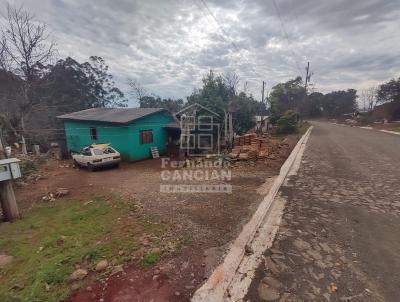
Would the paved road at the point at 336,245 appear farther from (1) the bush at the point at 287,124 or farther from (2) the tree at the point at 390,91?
(2) the tree at the point at 390,91

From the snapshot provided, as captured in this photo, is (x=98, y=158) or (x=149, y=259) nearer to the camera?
(x=149, y=259)

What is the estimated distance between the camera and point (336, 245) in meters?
3.82

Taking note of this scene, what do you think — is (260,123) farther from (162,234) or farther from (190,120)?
(162,234)

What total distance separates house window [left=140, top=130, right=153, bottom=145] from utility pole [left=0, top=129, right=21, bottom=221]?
9.72 metres

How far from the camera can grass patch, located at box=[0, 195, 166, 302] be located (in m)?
3.26

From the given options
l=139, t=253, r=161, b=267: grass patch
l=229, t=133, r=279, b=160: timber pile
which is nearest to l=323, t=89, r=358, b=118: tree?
l=229, t=133, r=279, b=160: timber pile

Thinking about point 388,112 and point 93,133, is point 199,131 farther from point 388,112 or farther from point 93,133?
point 388,112

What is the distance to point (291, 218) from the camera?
191 inches

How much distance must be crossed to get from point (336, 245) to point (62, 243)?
193 inches

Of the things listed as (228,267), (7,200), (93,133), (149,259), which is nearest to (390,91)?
(93,133)

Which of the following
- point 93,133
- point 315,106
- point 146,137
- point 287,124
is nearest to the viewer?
point 146,137

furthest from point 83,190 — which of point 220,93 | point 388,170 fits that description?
point 220,93

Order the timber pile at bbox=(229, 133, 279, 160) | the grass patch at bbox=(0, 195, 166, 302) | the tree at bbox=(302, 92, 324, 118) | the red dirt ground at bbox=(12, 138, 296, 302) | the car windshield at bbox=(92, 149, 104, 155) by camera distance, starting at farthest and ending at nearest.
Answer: the tree at bbox=(302, 92, 324, 118) < the car windshield at bbox=(92, 149, 104, 155) < the timber pile at bbox=(229, 133, 279, 160) < the grass patch at bbox=(0, 195, 166, 302) < the red dirt ground at bbox=(12, 138, 296, 302)

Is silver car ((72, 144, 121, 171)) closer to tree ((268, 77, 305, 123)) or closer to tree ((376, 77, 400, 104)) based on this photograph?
tree ((268, 77, 305, 123))
